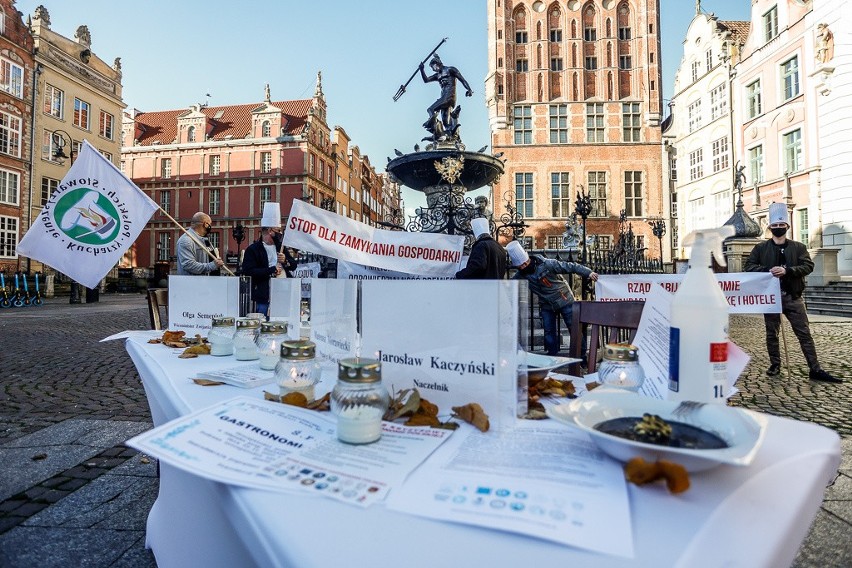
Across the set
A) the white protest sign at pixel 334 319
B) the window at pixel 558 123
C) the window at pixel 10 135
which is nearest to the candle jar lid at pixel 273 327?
the white protest sign at pixel 334 319

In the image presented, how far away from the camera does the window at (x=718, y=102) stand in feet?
78.0

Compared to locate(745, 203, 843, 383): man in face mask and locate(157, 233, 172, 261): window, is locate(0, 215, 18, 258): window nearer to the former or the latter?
locate(157, 233, 172, 261): window

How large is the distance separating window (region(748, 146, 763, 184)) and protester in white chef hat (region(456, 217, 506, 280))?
2208 cm

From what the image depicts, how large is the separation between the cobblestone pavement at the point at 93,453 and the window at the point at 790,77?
17.3 metres

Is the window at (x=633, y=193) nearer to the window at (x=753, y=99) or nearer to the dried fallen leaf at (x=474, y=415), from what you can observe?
the window at (x=753, y=99)

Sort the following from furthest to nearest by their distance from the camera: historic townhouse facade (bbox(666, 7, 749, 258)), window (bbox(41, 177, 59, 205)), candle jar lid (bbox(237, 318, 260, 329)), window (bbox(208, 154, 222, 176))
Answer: window (bbox(208, 154, 222, 176)), window (bbox(41, 177, 59, 205)), historic townhouse facade (bbox(666, 7, 749, 258)), candle jar lid (bbox(237, 318, 260, 329))

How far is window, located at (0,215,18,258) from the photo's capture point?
71.7 feet

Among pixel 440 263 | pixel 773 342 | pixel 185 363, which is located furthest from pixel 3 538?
pixel 773 342

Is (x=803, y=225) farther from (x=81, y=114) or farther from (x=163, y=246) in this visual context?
(x=163, y=246)

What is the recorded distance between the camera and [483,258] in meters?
5.14

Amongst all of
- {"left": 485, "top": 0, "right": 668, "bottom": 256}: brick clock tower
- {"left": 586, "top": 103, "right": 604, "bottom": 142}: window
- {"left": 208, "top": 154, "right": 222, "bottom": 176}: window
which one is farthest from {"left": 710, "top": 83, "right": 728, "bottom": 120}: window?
{"left": 208, "top": 154, "right": 222, "bottom": 176}: window

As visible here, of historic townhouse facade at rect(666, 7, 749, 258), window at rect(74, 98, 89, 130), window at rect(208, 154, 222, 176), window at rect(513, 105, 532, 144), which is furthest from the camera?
window at rect(208, 154, 222, 176)

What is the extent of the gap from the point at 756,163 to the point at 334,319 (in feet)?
86.6

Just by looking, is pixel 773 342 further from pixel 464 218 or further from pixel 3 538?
pixel 3 538
